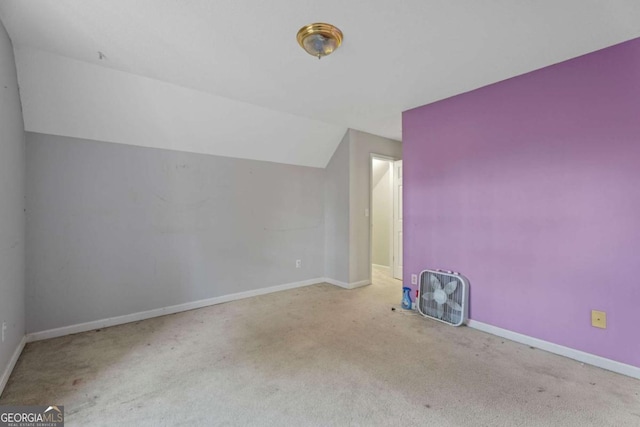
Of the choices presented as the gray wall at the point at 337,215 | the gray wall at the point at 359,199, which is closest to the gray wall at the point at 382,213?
the gray wall at the point at 359,199

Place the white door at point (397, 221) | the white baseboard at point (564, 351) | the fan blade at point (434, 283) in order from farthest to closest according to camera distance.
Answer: the white door at point (397, 221)
the fan blade at point (434, 283)
the white baseboard at point (564, 351)

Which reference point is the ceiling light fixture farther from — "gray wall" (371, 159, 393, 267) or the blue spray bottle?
"gray wall" (371, 159, 393, 267)

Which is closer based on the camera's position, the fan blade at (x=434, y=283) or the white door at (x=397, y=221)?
the fan blade at (x=434, y=283)

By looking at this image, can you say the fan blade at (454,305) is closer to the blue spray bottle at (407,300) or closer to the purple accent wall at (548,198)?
the purple accent wall at (548,198)

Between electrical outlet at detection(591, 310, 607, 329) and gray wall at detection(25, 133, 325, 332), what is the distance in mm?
3219

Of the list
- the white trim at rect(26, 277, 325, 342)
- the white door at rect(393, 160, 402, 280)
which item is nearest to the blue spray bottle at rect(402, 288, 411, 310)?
the white door at rect(393, 160, 402, 280)

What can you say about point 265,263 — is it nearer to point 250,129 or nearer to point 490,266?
point 250,129

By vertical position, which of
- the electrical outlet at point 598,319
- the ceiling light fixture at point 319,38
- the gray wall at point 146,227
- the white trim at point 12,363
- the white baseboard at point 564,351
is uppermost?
the ceiling light fixture at point 319,38

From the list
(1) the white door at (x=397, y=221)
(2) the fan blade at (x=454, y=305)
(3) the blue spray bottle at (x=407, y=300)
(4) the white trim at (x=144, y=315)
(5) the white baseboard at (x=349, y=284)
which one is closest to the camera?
(4) the white trim at (x=144, y=315)

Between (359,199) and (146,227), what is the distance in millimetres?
2772

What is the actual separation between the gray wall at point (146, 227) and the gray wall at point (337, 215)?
1.57 ft

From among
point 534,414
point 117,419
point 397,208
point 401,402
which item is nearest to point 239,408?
point 117,419

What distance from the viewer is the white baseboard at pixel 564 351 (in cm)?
205

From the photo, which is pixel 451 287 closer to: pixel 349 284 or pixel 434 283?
pixel 434 283
